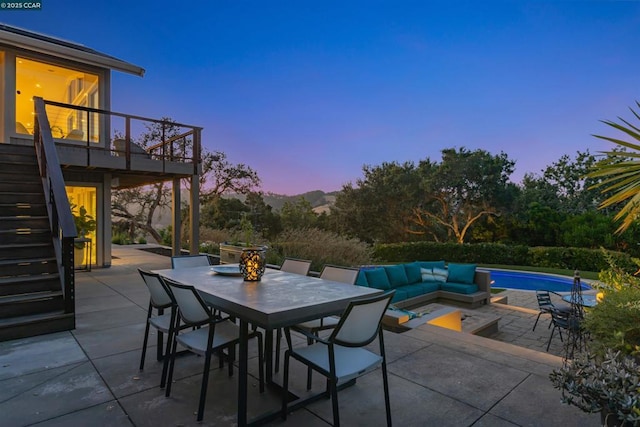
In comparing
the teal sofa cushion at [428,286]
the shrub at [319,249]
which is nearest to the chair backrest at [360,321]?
the teal sofa cushion at [428,286]

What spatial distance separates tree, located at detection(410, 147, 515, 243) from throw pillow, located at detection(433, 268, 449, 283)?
11.5 meters

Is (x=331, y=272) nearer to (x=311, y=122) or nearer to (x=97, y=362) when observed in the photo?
(x=97, y=362)

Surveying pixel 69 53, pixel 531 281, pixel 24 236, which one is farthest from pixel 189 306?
pixel 531 281

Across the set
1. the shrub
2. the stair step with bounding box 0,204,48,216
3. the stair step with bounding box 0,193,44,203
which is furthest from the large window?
the shrub

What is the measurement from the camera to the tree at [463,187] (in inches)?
720

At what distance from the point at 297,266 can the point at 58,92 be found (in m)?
8.72

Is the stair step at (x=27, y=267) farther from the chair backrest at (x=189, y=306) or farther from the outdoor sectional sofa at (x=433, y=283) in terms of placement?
the outdoor sectional sofa at (x=433, y=283)

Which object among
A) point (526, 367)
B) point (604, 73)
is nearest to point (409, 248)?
point (604, 73)

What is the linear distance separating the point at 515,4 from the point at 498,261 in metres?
10.4

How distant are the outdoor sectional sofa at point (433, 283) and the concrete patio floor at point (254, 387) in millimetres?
3313

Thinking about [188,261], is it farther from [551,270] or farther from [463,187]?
Answer: [463,187]

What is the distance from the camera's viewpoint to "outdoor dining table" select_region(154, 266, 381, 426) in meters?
1.98

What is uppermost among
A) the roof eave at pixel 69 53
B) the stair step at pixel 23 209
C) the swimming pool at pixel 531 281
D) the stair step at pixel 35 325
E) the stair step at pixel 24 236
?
the roof eave at pixel 69 53

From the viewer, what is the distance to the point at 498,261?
15.3m
